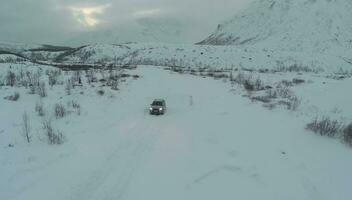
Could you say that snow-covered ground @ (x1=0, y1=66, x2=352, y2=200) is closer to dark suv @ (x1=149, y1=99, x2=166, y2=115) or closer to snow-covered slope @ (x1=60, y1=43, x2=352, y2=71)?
dark suv @ (x1=149, y1=99, x2=166, y2=115)

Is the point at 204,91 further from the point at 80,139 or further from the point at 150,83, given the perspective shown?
the point at 80,139

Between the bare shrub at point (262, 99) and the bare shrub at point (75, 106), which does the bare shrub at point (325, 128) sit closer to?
the bare shrub at point (262, 99)

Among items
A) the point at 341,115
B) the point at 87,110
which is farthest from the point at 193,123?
the point at 341,115

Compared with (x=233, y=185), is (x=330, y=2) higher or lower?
higher

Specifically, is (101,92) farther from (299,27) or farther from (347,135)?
(299,27)

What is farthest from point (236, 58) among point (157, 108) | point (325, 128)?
point (325, 128)
